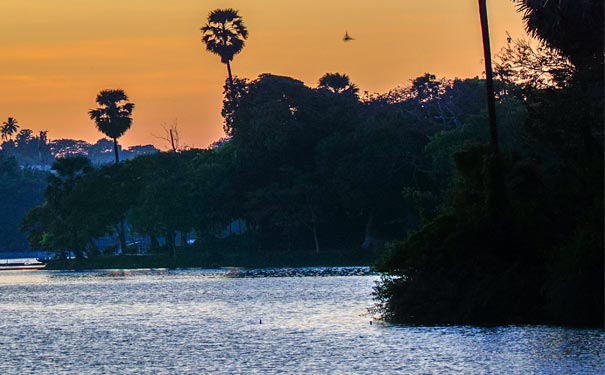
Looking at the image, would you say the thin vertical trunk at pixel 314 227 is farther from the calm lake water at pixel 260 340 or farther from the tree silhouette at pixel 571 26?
the tree silhouette at pixel 571 26

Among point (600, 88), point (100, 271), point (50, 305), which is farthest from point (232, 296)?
point (100, 271)

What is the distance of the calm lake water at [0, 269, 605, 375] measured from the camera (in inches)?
1583

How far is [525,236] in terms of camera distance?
4966 centimetres

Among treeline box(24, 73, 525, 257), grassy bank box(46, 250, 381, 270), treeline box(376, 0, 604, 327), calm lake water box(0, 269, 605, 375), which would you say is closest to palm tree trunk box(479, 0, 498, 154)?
treeline box(376, 0, 604, 327)

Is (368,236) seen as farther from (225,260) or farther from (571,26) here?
(571,26)

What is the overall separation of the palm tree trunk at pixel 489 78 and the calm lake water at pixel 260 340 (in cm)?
902

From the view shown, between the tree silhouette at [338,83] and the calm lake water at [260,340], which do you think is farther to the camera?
the tree silhouette at [338,83]

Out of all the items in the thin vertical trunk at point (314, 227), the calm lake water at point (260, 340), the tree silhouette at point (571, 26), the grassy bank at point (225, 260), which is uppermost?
the tree silhouette at point (571, 26)

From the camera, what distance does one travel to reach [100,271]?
139 meters

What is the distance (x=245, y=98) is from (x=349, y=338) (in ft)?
305

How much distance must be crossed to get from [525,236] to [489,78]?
8875mm

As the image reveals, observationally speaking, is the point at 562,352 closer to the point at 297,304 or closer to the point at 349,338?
the point at 349,338

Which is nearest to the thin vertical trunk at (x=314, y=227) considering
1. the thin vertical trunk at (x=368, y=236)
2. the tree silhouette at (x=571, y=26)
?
the thin vertical trunk at (x=368, y=236)

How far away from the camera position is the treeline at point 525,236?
46250 mm
